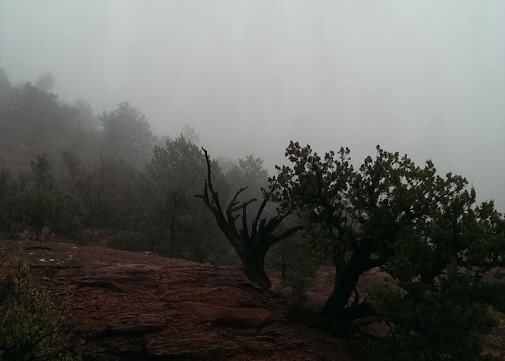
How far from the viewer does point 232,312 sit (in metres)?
10.8

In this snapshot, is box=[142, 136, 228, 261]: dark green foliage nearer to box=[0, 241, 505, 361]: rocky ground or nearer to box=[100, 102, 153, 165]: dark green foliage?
box=[0, 241, 505, 361]: rocky ground

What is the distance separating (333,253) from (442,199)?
3.75 metres

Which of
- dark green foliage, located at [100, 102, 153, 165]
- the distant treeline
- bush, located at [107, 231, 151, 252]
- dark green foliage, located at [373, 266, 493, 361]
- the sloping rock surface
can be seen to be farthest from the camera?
dark green foliage, located at [100, 102, 153, 165]

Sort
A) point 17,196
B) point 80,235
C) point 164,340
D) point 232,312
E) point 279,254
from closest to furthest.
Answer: point 164,340 → point 232,312 → point 279,254 → point 17,196 → point 80,235

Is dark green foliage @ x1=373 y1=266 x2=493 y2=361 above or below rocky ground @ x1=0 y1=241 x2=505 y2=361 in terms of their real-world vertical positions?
above

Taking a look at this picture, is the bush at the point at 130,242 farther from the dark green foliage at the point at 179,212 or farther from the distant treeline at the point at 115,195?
the dark green foliage at the point at 179,212

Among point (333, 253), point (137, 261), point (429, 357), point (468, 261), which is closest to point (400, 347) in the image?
point (429, 357)

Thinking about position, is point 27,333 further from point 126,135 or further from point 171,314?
point 126,135

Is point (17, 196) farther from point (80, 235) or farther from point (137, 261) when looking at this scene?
point (137, 261)

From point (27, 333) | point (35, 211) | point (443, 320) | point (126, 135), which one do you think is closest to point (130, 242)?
point (35, 211)

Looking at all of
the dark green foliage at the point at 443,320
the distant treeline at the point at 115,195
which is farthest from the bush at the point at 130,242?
the dark green foliage at the point at 443,320

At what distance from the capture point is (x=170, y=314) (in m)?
10.2

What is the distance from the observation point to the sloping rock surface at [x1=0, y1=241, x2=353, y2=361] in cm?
893

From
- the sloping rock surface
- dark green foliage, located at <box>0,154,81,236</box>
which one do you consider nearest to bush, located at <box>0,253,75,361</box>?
the sloping rock surface
